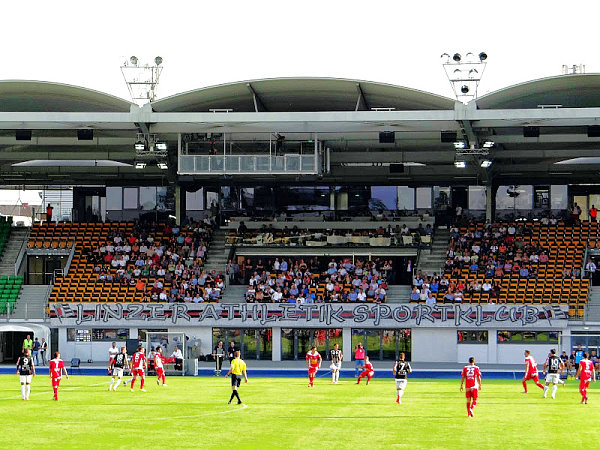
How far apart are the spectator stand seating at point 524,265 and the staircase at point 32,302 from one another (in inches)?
723

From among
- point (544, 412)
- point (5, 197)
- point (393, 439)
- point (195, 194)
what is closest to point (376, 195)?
point (195, 194)

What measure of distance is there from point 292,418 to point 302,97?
74.6ft

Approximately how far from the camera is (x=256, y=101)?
47312mm

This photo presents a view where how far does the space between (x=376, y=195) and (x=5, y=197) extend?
89.5ft

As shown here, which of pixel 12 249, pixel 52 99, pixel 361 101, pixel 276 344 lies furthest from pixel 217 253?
pixel 361 101

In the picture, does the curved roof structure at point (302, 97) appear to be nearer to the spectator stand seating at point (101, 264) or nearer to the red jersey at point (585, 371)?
the spectator stand seating at point (101, 264)

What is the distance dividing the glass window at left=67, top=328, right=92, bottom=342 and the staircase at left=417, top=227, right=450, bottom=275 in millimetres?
16738

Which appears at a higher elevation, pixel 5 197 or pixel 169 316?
pixel 5 197

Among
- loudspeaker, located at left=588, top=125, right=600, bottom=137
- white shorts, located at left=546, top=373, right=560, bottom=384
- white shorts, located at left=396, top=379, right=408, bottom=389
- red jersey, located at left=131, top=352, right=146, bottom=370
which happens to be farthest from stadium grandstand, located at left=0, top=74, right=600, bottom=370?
white shorts, located at left=396, top=379, right=408, bottom=389

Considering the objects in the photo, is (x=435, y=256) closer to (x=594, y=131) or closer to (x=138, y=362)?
(x=594, y=131)

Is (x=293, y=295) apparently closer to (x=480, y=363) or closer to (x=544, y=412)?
(x=480, y=363)

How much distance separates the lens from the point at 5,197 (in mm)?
74312

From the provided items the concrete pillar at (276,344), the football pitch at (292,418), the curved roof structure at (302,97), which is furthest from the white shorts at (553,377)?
the concrete pillar at (276,344)

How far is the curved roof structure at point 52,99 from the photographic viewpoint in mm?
45812
